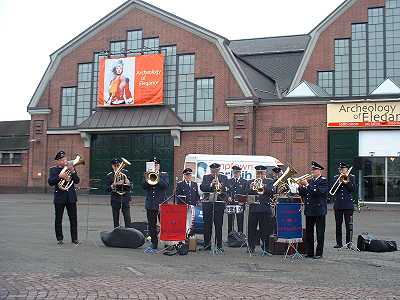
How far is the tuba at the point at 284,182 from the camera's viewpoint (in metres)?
12.0

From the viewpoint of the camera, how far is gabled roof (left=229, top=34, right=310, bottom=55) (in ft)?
145

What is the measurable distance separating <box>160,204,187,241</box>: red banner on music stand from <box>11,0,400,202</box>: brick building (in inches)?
835

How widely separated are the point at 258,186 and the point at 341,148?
22.3 metres

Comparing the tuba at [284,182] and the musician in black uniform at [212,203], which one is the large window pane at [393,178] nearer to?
the tuba at [284,182]

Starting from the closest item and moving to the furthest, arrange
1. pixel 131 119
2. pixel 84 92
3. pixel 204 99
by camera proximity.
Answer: pixel 204 99
pixel 131 119
pixel 84 92

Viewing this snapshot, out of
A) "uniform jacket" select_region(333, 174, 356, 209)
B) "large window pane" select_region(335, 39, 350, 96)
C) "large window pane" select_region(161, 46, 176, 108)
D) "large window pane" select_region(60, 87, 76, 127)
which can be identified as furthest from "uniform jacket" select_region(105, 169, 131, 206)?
"large window pane" select_region(60, 87, 76, 127)

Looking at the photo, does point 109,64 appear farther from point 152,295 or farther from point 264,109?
point 152,295

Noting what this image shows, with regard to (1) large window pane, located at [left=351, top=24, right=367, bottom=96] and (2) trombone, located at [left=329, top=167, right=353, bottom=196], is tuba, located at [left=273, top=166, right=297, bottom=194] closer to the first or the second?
(2) trombone, located at [left=329, top=167, right=353, bottom=196]

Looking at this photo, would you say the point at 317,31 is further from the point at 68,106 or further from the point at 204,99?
the point at 68,106

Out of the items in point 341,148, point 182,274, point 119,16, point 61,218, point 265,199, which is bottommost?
point 182,274

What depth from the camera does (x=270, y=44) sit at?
151 ft

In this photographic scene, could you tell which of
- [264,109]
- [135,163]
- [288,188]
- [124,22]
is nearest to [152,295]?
[288,188]

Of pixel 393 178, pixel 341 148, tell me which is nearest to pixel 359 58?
pixel 341 148

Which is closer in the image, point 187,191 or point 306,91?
point 187,191
